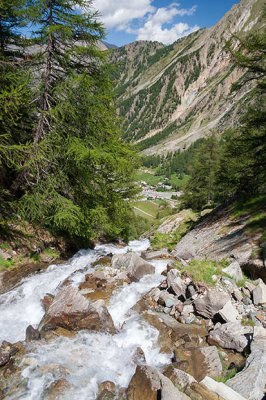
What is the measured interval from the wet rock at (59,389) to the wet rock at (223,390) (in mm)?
3465

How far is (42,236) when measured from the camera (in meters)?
13.7

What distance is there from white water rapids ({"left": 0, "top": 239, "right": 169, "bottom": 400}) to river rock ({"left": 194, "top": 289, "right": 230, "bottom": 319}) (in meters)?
1.96

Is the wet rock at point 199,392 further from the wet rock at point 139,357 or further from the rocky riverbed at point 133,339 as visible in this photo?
the wet rock at point 139,357

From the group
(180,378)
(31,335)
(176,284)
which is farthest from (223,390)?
(31,335)

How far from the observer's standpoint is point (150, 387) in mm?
5551

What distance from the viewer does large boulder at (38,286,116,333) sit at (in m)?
8.09

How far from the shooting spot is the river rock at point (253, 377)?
5145mm

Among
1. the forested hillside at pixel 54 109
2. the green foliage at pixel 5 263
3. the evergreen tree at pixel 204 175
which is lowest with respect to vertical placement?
the evergreen tree at pixel 204 175

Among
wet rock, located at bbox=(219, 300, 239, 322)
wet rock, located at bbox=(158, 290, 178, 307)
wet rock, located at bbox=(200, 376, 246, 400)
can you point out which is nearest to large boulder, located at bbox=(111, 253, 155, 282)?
wet rock, located at bbox=(158, 290, 178, 307)

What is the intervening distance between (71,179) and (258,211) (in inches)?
513

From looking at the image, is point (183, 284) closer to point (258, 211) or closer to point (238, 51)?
point (258, 211)

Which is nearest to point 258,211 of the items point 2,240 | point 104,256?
point 104,256

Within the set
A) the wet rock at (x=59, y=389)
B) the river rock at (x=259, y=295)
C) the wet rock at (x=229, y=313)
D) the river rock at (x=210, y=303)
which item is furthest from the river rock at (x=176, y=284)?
the wet rock at (x=59, y=389)

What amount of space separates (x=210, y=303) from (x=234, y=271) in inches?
113
